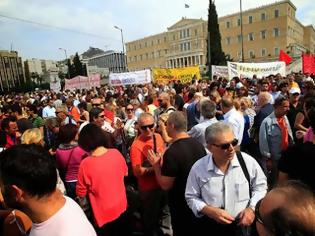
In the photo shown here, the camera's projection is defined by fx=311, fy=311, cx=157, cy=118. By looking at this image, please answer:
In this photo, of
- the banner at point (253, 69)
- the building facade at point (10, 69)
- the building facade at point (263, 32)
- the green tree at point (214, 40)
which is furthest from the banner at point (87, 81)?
the building facade at point (10, 69)

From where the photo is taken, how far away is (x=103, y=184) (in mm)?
3250

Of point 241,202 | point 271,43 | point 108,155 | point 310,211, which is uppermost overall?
point 271,43

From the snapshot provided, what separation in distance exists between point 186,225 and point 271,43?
3467 inches

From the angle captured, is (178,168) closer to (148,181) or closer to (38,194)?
(148,181)

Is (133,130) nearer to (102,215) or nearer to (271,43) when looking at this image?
Answer: (102,215)

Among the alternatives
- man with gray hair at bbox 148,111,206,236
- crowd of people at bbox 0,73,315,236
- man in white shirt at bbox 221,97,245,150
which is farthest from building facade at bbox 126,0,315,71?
man with gray hair at bbox 148,111,206,236

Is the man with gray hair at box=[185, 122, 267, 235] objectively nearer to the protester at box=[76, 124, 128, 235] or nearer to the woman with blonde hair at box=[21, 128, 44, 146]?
the protester at box=[76, 124, 128, 235]

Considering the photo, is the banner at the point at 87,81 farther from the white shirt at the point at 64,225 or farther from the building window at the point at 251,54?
the building window at the point at 251,54

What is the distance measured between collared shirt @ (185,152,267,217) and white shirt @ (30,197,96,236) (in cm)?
128

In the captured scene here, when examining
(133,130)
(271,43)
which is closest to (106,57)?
(271,43)

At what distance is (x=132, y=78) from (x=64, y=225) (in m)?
17.3

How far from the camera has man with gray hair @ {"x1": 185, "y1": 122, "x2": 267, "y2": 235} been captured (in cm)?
270

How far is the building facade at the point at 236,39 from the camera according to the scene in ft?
269

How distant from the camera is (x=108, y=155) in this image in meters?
3.35
